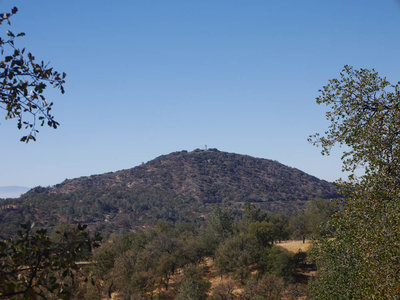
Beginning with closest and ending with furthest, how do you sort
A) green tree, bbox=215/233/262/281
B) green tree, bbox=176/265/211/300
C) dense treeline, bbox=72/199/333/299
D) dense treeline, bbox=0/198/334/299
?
1. green tree, bbox=176/265/211/300
2. dense treeline, bbox=0/198/334/299
3. dense treeline, bbox=72/199/333/299
4. green tree, bbox=215/233/262/281

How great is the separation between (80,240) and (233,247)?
54223 millimetres

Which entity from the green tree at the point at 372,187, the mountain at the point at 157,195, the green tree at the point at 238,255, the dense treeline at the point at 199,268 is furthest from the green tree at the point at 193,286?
the mountain at the point at 157,195

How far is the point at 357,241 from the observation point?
29.0ft

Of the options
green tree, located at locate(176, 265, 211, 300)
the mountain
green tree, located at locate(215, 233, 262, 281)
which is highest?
the mountain

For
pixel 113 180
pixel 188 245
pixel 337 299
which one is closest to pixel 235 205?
pixel 113 180

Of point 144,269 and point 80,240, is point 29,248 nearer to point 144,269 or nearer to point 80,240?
point 80,240

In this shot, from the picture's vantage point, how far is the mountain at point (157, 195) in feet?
372

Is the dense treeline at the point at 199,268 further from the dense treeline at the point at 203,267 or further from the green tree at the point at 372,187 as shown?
the green tree at the point at 372,187

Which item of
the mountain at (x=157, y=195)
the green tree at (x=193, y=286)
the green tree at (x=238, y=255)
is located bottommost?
the green tree at (x=193, y=286)

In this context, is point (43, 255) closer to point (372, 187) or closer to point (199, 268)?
point (372, 187)

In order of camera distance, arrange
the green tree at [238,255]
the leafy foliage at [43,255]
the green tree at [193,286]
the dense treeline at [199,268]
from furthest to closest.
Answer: the green tree at [238,255] < the dense treeline at [199,268] < the green tree at [193,286] < the leafy foliage at [43,255]

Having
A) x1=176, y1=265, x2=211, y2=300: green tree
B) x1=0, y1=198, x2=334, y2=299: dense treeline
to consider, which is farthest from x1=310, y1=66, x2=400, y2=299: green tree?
x1=176, y1=265, x2=211, y2=300: green tree

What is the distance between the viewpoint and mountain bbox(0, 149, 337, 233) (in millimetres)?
113500

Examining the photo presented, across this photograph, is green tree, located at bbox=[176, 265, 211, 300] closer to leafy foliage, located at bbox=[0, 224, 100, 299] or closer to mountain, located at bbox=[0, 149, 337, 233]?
leafy foliage, located at bbox=[0, 224, 100, 299]
